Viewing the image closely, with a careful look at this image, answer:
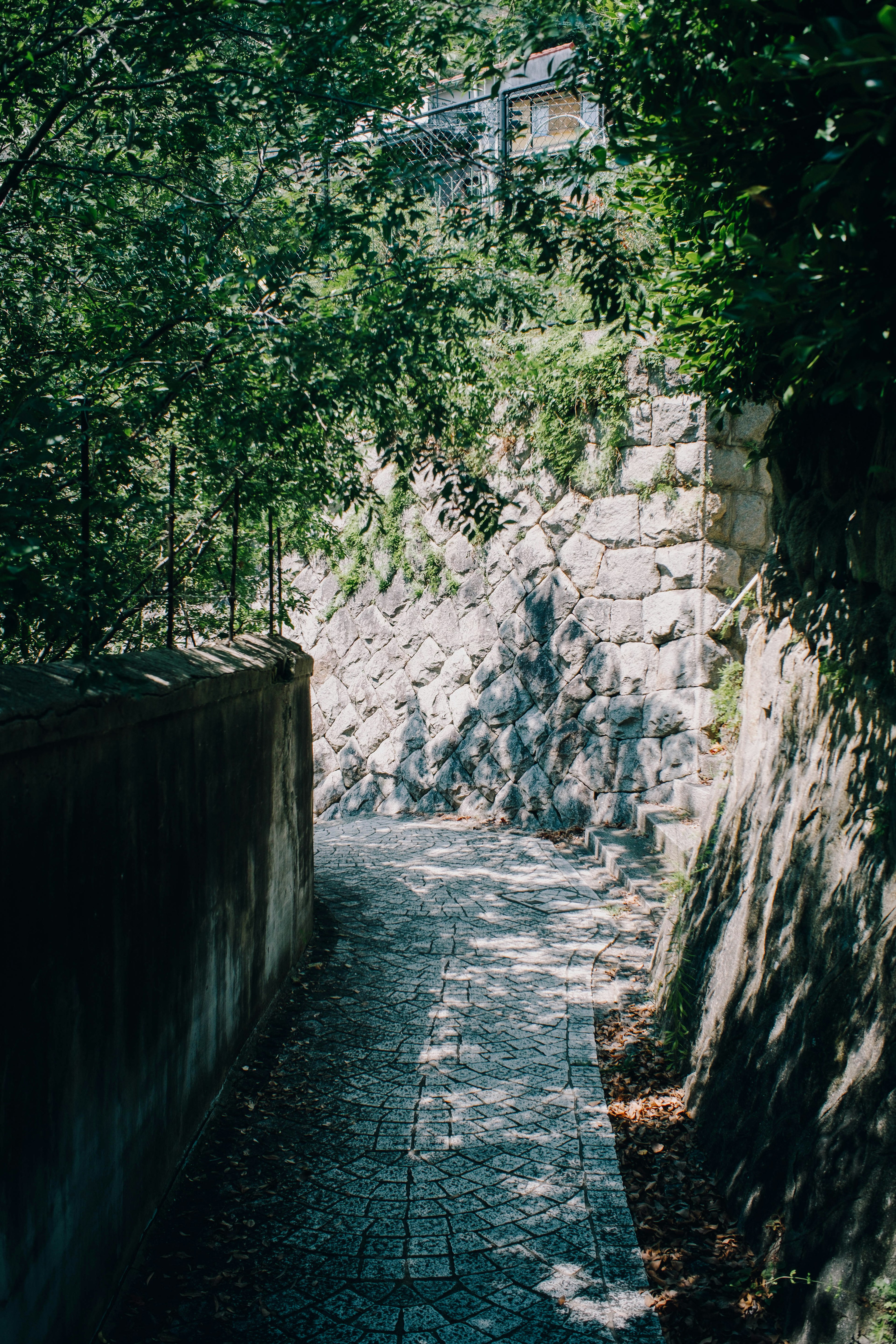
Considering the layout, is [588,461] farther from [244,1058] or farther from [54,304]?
[244,1058]

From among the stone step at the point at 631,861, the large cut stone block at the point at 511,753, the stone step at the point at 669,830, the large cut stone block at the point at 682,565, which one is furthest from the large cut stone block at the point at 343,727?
the large cut stone block at the point at 682,565

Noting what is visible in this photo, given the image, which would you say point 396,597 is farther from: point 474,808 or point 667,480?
point 667,480

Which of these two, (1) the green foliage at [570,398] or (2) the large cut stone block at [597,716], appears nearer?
(1) the green foliage at [570,398]

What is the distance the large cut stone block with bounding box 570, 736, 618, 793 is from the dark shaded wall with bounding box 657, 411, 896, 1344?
500 centimetres

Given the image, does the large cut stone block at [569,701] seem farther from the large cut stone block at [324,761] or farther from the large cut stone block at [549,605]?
the large cut stone block at [324,761]

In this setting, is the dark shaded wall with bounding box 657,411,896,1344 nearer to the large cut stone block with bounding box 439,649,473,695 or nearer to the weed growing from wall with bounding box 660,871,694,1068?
the weed growing from wall with bounding box 660,871,694,1068

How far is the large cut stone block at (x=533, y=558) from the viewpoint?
9820 mm

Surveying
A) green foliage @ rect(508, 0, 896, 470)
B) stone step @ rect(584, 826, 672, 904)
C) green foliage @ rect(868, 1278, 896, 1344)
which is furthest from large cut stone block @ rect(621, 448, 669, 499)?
green foliage @ rect(868, 1278, 896, 1344)

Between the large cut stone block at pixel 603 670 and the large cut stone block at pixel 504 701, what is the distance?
2.47 ft

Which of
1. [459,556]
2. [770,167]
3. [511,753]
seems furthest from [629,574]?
[770,167]

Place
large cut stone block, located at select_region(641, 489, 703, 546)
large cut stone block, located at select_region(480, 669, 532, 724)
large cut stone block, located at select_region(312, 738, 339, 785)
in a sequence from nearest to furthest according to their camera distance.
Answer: large cut stone block, located at select_region(641, 489, 703, 546), large cut stone block, located at select_region(480, 669, 532, 724), large cut stone block, located at select_region(312, 738, 339, 785)

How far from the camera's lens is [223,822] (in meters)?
4.13

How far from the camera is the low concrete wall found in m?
2.12

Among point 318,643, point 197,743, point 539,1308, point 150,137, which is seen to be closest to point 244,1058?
point 197,743
